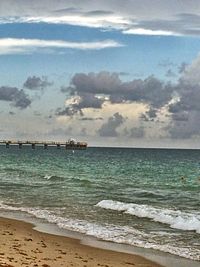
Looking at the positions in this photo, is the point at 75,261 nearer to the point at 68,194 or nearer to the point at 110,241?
the point at 110,241

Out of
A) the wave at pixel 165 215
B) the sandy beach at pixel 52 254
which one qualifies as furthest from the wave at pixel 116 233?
the wave at pixel 165 215

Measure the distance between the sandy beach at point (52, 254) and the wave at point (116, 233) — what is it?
4.61ft

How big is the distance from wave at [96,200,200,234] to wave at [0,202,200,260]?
7.96 feet

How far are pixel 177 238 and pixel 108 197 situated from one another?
50.4 feet

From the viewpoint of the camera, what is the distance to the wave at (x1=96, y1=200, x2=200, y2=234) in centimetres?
2144

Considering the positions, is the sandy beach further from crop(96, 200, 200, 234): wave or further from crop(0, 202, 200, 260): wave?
crop(96, 200, 200, 234): wave

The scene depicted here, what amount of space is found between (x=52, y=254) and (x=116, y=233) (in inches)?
185

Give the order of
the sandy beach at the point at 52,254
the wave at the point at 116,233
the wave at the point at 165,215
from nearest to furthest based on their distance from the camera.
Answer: the sandy beach at the point at 52,254 → the wave at the point at 116,233 → the wave at the point at 165,215

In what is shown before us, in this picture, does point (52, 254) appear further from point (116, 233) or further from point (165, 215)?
point (165, 215)

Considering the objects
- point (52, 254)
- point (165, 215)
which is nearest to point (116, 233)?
point (52, 254)

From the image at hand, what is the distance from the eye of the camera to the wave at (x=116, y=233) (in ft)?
54.1

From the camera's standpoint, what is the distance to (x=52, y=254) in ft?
49.6

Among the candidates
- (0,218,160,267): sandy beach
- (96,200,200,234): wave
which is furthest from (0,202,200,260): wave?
(96,200,200,234): wave

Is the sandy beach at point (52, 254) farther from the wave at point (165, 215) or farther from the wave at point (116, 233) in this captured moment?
the wave at point (165, 215)
